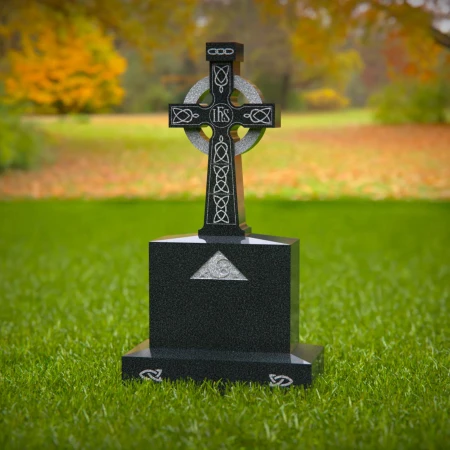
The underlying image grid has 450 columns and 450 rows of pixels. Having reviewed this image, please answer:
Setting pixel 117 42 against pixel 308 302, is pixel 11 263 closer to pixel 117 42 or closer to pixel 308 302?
pixel 308 302

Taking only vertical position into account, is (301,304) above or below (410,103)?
below

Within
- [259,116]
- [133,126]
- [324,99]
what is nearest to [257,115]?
[259,116]

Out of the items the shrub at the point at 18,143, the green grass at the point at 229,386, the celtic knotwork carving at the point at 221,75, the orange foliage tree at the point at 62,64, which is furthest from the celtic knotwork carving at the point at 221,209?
the orange foliage tree at the point at 62,64

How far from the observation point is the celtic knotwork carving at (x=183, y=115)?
199 inches

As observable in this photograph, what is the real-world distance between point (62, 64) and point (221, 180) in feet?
53.0

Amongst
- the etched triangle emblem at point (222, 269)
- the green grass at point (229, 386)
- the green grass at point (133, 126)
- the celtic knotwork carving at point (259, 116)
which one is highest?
the green grass at point (133, 126)

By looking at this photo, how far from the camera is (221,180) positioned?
501 cm

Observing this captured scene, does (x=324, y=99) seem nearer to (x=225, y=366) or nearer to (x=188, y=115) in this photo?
(x=188, y=115)

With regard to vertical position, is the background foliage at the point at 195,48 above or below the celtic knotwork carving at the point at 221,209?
above

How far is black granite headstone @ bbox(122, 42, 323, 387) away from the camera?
15.8ft

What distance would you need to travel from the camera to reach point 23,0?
19.4 m

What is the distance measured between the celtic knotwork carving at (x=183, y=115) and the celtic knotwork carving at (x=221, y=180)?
0.35m

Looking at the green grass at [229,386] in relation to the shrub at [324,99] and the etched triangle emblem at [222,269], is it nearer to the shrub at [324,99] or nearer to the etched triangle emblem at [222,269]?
the etched triangle emblem at [222,269]

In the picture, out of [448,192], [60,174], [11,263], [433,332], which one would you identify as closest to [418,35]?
[448,192]
